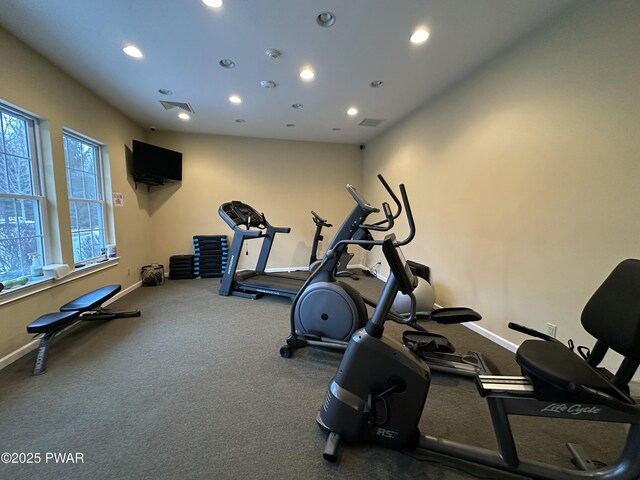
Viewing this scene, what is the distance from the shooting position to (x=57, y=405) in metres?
1.77

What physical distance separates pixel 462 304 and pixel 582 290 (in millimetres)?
1278

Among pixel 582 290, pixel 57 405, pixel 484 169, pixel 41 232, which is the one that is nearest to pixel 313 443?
pixel 57 405

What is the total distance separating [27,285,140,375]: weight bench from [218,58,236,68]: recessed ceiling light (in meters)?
2.89

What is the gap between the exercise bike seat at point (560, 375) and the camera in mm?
1058

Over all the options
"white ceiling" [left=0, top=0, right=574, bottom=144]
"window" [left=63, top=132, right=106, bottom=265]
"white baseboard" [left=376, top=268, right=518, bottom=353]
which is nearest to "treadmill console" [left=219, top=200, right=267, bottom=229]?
"white ceiling" [left=0, top=0, right=574, bottom=144]

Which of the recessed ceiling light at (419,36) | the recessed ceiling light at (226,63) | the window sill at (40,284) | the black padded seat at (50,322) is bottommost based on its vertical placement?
the black padded seat at (50,322)

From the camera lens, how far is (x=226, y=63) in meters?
2.79

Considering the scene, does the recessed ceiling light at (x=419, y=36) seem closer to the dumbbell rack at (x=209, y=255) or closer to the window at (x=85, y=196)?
the window at (x=85, y=196)

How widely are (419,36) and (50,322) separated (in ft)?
13.5

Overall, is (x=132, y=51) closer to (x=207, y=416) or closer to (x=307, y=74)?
(x=307, y=74)

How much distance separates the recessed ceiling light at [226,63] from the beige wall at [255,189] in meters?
2.68

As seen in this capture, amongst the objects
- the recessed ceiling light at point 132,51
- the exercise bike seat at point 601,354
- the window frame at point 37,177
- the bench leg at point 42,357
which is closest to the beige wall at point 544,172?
the exercise bike seat at point 601,354

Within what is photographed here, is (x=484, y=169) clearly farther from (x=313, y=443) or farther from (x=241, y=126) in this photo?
(x=241, y=126)

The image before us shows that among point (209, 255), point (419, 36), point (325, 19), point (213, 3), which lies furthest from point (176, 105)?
point (419, 36)
